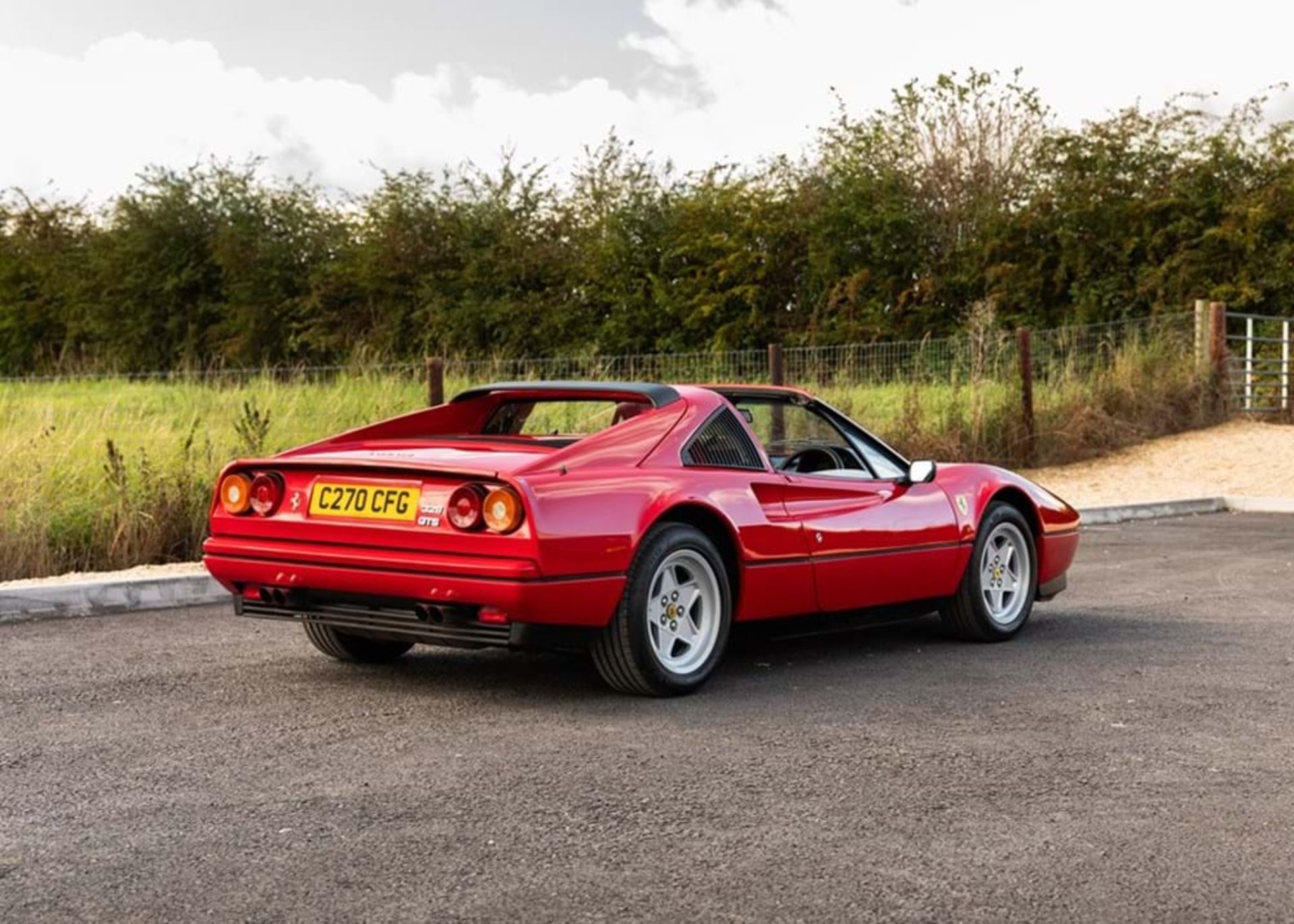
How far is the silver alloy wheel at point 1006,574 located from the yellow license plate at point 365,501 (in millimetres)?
3218

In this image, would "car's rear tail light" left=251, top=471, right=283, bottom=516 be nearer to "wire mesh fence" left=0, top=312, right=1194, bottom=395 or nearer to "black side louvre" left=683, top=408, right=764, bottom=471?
"black side louvre" left=683, top=408, right=764, bottom=471

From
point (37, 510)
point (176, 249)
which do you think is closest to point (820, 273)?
point (176, 249)

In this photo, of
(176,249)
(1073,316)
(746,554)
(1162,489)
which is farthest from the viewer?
(176,249)

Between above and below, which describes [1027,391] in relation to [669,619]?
above

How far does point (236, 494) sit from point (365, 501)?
70 cm

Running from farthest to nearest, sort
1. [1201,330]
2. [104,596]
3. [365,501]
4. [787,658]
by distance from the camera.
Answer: [1201,330], [104,596], [787,658], [365,501]

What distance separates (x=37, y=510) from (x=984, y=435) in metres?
12.1

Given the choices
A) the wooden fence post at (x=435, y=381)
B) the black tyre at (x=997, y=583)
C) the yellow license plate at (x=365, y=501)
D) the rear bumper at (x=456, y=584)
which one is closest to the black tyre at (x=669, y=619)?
the rear bumper at (x=456, y=584)

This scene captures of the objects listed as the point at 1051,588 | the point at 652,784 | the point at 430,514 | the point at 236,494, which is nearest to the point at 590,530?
the point at 430,514

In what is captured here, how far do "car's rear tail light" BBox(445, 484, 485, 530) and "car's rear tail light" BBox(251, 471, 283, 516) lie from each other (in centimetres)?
90

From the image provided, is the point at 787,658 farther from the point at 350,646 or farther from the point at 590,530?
the point at 350,646

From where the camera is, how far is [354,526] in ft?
20.6

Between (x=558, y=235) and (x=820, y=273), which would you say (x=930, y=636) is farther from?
(x=558, y=235)

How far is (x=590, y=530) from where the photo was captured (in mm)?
6074
